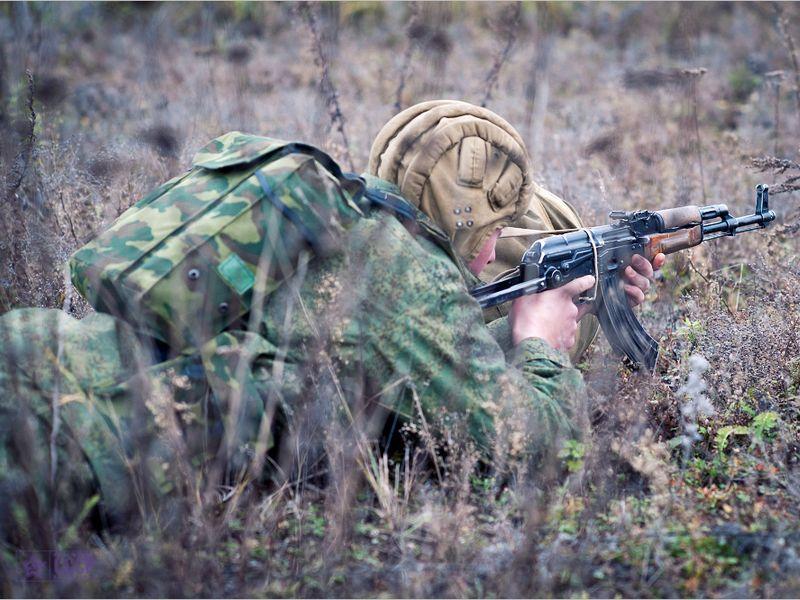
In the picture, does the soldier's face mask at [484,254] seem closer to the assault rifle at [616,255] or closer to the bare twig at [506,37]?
the assault rifle at [616,255]

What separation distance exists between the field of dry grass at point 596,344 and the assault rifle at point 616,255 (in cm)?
16

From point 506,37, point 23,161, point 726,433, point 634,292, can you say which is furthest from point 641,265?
point 506,37

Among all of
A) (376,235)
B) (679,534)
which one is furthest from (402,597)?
(376,235)

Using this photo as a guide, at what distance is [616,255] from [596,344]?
26.2 inches

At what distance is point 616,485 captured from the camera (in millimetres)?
2746

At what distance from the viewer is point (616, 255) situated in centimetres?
346

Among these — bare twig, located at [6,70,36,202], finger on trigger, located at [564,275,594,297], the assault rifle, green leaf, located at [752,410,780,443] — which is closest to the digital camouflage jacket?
the assault rifle

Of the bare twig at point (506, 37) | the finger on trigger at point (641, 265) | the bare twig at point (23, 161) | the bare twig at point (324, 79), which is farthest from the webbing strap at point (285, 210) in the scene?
the bare twig at point (506, 37)

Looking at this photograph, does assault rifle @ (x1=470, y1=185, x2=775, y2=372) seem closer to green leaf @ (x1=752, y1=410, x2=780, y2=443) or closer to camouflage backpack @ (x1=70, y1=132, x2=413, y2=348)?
green leaf @ (x1=752, y1=410, x2=780, y2=443)

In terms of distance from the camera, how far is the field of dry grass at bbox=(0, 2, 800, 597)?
91.5 inches

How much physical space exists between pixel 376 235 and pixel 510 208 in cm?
58

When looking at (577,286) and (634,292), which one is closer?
(577,286)

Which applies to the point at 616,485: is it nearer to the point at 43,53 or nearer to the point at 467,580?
the point at 467,580

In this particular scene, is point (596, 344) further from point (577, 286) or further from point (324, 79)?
point (324, 79)
